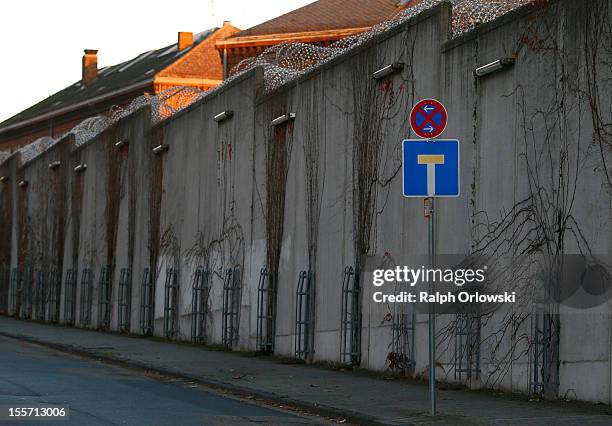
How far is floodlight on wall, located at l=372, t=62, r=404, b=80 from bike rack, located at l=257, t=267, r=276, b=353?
19.2 ft

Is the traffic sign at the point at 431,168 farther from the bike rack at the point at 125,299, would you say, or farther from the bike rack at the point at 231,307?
the bike rack at the point at 125,299

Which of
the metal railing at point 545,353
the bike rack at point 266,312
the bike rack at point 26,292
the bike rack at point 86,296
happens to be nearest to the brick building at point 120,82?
the bike rack at point 26,292

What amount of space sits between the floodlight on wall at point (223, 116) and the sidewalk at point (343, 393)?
17.2 feet

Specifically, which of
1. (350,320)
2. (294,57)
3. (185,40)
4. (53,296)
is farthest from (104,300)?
(185,40)

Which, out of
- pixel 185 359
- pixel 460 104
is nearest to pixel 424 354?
pixel 460 104

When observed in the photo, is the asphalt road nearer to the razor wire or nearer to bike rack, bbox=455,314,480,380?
bike rack, bbox=455,314,480,380

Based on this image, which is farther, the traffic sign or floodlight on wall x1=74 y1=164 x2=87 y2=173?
floodlight on wall x1=74 y1=164 x2=87 y2=173

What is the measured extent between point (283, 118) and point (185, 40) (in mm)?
52016

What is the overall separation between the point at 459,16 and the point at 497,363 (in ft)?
17.0

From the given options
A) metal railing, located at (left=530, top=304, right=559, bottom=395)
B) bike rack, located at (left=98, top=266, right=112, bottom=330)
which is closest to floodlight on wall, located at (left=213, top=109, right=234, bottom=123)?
bike rack, located at (left=98, top=266, right=112, bottom=330)

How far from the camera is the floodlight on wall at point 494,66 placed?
16.1 meters

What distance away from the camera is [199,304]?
95.0 feet

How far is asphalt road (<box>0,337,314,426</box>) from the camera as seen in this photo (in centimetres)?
1280

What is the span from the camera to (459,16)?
59.5 ft
